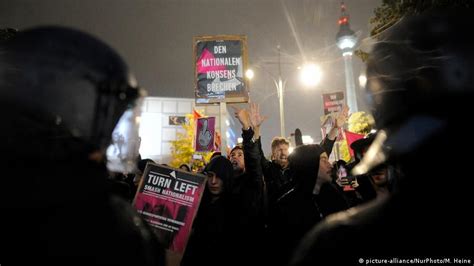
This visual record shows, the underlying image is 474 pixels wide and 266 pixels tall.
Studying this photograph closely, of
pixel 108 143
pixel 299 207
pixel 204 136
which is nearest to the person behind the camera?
pixel 108 143

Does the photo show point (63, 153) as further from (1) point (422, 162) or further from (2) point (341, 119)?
(2) point (341, 119)

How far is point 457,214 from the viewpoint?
902 mm

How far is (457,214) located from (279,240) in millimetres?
2163

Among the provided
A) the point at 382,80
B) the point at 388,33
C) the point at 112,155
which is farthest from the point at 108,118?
the point at 388,33

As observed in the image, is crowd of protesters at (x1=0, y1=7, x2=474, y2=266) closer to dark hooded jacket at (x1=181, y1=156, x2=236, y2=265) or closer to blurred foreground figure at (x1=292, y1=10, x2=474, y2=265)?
blurred foreground figure at (x1=292, y1=10, x2=474, y2=265)

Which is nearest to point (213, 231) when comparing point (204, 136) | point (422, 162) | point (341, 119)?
point (422, 162)

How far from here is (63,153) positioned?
40.1 inches

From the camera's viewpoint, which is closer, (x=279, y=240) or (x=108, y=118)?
(x=108, y=118)

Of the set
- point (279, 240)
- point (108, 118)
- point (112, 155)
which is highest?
point (108, 118)

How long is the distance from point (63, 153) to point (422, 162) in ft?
3.62

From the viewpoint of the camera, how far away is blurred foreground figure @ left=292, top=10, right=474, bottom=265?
0.91 meters

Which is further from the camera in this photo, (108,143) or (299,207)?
(299,207)

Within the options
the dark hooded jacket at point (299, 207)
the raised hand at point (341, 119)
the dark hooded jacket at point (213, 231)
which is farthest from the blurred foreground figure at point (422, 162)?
the raised hand at point (341, 119)

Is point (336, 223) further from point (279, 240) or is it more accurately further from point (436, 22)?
point (279, 240)
